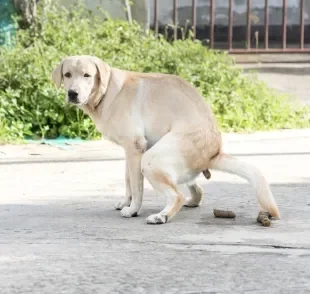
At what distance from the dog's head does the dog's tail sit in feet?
2.86

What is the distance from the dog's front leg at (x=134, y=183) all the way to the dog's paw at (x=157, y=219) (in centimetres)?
27

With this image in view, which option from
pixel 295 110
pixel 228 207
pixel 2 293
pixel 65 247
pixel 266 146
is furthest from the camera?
pixel 295 110

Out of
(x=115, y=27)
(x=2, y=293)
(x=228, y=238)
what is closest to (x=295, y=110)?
(x=115, y=27)

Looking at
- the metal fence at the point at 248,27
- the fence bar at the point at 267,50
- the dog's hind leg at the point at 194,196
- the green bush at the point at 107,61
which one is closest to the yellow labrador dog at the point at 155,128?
the dog's hind leg at the point at 194,196

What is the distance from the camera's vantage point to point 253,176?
212 inches

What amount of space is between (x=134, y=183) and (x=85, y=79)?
0.74 m

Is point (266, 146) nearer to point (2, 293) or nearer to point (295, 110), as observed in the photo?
point (295, 110)

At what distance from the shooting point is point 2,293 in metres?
3.86

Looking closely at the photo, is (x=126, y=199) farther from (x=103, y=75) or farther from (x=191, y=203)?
(x=103, y=75)

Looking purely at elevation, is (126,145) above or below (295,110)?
above

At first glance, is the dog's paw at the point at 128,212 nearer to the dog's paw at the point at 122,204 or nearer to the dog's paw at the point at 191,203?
the dog's paw at the point at 122,204

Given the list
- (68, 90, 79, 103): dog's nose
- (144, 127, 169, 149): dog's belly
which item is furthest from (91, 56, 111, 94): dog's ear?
(144, 127, 169, 149): dog's belly

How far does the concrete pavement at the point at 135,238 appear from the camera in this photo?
405 cm

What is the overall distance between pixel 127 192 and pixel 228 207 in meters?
0.68
